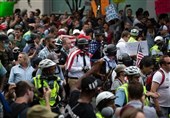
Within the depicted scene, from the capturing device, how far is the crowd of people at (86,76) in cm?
734

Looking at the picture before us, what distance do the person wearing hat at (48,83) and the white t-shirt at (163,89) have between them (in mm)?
1555

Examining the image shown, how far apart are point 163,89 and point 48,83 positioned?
1825 millimetres

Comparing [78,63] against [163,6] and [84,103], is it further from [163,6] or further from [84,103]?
[163,6]

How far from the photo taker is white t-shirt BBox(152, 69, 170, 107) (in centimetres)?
954

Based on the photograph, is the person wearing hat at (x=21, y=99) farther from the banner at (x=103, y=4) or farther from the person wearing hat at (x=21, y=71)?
the banner at (x=103, y=4)

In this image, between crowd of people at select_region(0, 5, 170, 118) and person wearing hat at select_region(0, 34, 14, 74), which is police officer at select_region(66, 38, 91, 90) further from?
person wearing hat at select_region(0, 34, 14, 74)

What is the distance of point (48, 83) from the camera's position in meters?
9.57

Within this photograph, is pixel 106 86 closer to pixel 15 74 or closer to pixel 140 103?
pixel 15 74

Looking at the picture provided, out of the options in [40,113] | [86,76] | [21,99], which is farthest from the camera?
[86,76]

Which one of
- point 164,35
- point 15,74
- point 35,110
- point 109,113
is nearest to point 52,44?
point 15,74

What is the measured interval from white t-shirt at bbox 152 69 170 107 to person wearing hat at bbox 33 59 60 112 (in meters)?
1.55

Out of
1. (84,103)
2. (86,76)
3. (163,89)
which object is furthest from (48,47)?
(84,103)

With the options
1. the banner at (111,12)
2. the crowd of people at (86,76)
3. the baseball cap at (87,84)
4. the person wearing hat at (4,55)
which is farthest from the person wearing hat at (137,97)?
the banner at (111,12)

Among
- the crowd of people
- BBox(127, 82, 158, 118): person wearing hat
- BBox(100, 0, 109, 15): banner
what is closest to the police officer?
the crowd of people
